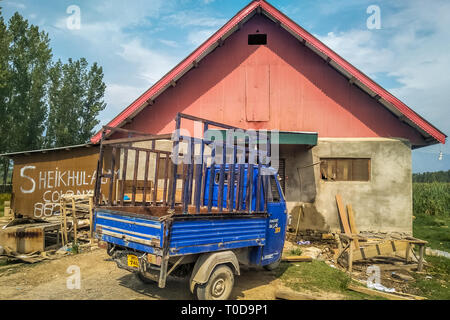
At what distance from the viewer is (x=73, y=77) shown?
3094cm

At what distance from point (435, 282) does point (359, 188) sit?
372 cm

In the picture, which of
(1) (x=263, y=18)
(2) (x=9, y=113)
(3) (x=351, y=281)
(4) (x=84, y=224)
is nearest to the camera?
(3) (x=351, y=281)

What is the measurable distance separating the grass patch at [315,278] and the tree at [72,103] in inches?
1090

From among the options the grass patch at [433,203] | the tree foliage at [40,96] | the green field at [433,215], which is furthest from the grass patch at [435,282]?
the tree foliage at [40,96]

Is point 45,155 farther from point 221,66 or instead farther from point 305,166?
point 305,166

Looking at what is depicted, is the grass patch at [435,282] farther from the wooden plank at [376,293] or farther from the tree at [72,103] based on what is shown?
the tree at [72,103]

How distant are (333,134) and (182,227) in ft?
25.7

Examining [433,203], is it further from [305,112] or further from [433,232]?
[305,112]

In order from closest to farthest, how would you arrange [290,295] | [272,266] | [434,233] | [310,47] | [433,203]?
[290,295] → [272,266] → [310,47] → [434,233] → [433,203]

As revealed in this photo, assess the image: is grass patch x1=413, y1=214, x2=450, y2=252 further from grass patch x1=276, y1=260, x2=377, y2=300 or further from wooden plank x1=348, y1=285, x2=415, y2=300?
wooden plank x1=348, y1=285, x2=415, y2=300

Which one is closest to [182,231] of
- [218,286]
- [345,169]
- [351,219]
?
[218,286]

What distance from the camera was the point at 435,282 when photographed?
7.07 metres

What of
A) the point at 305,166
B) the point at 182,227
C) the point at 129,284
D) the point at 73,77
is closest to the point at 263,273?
the point at 129,284
